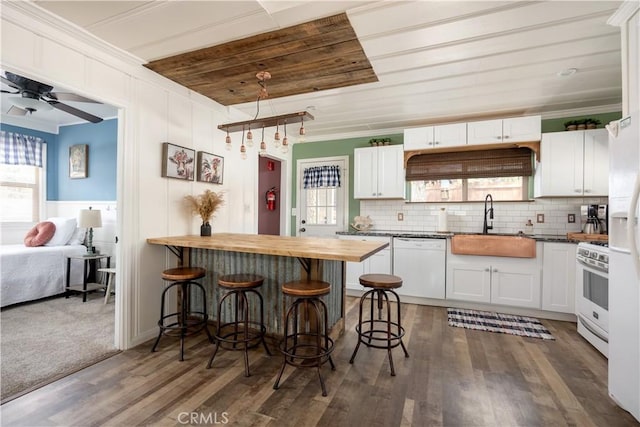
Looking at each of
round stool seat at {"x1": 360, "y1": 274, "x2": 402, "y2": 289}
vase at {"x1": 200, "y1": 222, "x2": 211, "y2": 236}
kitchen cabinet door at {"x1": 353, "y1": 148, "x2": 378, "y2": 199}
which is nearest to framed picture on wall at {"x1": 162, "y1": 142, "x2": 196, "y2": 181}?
vase at {"x1": 200, "y1": 222, "x2": 211, "y2": 236}

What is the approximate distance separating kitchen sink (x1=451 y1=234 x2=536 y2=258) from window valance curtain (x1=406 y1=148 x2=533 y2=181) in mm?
1023

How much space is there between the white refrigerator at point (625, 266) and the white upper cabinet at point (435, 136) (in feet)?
6.91

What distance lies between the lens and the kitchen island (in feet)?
7.72

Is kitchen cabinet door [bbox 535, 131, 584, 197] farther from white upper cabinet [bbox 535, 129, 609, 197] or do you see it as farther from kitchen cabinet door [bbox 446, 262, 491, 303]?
kitchen cabinet door [bbox 446, 262, 491, 303]

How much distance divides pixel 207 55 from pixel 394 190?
2914mm

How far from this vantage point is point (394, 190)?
4.36 m

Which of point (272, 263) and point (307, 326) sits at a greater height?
point (272, 263)

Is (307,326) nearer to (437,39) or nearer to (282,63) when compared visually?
(282,63)

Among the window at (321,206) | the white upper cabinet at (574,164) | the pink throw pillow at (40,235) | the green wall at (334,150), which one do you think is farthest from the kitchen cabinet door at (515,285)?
the pink throw pillow at (40,235)

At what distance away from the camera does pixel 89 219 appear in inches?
167

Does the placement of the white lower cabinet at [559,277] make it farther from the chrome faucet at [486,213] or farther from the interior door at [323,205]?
the interior door at [323,205]

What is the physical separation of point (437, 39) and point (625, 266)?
1919 mm

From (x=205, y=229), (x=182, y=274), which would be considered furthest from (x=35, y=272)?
(x=182, y=274)

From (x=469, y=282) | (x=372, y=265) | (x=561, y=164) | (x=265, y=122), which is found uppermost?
(x=265, y=122)
